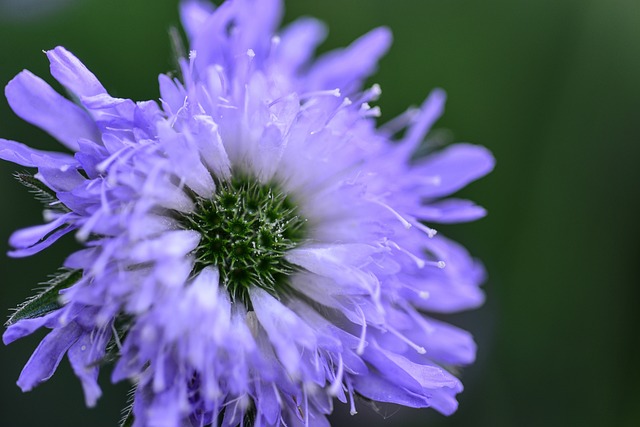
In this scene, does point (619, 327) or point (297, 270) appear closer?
point (297, 270)

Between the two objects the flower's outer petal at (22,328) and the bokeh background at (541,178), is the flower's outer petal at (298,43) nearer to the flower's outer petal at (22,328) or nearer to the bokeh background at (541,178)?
the bokeh background at (541,178)

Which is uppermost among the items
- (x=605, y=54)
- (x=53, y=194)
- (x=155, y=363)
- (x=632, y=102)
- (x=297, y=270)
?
(x=605, y=54)

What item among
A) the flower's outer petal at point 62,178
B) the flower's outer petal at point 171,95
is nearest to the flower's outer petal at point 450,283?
the flower's outer petal at point 171,95

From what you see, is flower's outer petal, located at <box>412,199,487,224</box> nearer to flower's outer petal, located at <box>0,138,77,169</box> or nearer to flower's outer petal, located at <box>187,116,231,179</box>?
flower's outer petal, located at <box>187,116,231,179</box>

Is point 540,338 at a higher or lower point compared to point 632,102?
lower

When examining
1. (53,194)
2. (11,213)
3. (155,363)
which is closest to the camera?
(155,363)

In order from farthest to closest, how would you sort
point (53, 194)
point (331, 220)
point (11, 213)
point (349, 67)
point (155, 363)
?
point (11, 213)
point (349, 67)
point (331, 220)
point (53, 194)
point (155, 363)

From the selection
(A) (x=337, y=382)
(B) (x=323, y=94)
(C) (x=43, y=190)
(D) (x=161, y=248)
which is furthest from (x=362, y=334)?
(C) (x=43, y=190)

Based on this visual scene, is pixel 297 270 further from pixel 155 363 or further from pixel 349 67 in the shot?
pixel 349 67

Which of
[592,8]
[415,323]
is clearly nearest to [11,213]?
[415,323]
